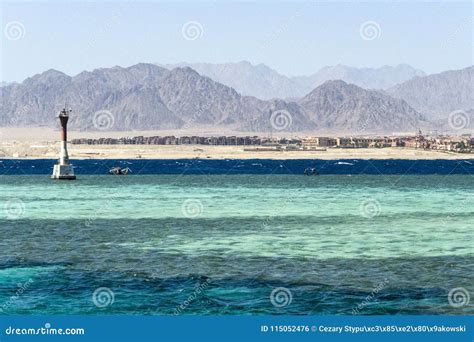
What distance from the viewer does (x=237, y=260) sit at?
45812 mm

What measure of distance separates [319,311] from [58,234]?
111ft

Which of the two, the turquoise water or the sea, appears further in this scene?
the turquoise water

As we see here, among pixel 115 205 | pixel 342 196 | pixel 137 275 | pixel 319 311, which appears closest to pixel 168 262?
pixel 137 275

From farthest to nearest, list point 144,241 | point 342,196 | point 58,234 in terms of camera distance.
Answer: point 342,196 → point 58,234 → point 144,241

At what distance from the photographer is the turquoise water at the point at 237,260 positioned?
34.1m

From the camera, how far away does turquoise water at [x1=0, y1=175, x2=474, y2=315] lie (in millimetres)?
34062

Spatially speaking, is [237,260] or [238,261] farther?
[237,260]

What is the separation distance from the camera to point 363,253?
49.0 m

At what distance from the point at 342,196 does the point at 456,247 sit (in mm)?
60049

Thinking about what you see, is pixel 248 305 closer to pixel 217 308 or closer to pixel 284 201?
pixel 217 308

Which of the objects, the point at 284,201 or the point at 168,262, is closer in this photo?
the point at 168,262

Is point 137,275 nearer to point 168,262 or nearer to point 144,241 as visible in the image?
point 168,262

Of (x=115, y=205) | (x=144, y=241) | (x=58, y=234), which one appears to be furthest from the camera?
(x=115, y=205)

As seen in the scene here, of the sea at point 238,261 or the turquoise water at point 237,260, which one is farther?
the turquoise water at point 237,260
